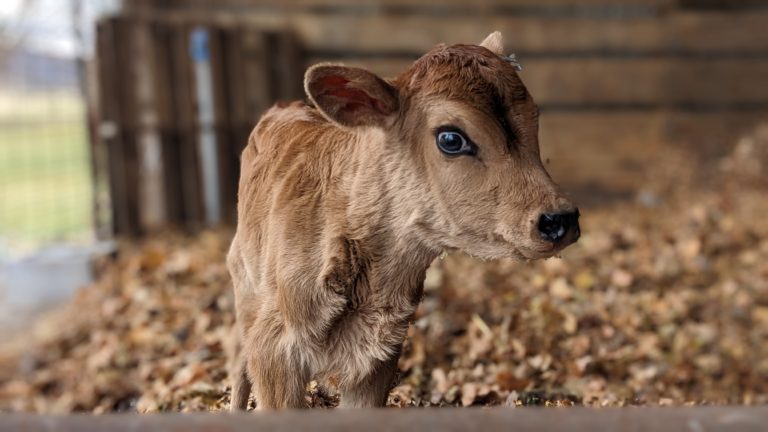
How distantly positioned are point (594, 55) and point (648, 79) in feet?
2.46

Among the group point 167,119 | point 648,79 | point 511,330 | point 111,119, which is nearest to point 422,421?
point 511,330

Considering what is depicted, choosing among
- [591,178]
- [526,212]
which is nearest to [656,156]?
[591,178]

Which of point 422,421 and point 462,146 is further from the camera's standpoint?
point 462,146

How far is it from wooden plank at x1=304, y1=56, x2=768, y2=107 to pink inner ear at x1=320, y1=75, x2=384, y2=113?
8.25 m

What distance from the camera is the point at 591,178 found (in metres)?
11.2

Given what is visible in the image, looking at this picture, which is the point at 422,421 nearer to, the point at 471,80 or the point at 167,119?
the point at 471,80

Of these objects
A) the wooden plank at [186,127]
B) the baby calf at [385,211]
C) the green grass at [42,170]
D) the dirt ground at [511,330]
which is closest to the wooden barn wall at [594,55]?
the wooden plank at [186,127]

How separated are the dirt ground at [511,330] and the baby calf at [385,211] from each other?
0.42m

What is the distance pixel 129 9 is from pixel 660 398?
27.3 ft

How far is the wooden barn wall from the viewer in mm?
10961

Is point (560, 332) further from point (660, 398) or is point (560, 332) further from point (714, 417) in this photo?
point (714, 417)

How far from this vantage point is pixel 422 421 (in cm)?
180

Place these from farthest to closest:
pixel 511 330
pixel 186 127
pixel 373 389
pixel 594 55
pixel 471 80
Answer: pixel 594 55
pixel 186 127
pixel 511 330
pixel 373 389
pixel 471 80

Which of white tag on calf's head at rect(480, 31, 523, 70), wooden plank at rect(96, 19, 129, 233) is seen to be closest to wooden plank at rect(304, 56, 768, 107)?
wooden plank at rect(96, 19, 129, 233)
